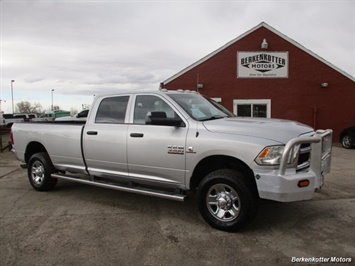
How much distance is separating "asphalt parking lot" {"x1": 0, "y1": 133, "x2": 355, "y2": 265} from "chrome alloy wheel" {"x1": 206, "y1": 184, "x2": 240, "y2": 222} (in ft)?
0.77

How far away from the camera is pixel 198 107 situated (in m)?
5.39

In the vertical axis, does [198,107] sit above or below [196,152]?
above

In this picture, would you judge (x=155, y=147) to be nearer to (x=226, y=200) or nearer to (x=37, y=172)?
(x=226, y=200)

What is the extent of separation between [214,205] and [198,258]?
97cm

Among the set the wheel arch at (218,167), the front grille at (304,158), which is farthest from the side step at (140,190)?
the front grille at (304,158)

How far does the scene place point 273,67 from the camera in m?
17.2

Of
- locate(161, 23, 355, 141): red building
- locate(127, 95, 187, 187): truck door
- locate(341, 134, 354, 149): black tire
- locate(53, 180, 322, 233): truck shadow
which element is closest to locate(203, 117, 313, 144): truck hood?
locate(127, 95, 187, 187): truck door

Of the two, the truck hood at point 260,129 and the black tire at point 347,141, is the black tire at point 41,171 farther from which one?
the black tire at point 347,141

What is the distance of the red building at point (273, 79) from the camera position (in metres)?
17.2

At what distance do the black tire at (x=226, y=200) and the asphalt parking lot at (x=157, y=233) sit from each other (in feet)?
0.54

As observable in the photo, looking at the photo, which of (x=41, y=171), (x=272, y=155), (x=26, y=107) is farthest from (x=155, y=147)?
(x=26, y=107)

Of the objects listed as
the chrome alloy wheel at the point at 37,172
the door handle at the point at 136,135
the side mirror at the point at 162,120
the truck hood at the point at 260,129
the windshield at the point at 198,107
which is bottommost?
the chrome alloy wheel at the point at 37,172

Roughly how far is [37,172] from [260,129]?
4842 mm

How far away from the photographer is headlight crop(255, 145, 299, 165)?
412 centimetres
